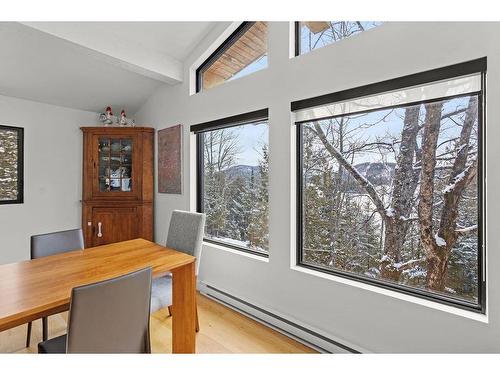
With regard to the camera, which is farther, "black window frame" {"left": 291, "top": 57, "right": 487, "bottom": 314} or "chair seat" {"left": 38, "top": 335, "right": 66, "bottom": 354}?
"black window frame" {"left": 291, "top": 57, "right": 487, "bottom": 314}

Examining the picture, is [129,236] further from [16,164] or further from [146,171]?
[16,164]

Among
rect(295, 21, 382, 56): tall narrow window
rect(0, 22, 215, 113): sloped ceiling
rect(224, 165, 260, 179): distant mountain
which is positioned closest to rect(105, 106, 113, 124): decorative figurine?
rect(0, 22, 215, 113): sloped ceiling

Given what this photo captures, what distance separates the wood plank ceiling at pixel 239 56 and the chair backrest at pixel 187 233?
4.64 feet

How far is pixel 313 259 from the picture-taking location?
1961 millimetres

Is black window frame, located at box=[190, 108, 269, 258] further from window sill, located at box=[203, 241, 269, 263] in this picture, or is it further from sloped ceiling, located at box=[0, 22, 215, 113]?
sloped ceiling, located at box=[0, 22, 215, 113]

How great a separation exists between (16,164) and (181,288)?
277 centimetres

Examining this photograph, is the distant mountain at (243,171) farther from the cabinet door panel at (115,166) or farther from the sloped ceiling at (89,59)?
the cabinet door panel at (115,166)

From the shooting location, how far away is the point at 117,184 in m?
3.38

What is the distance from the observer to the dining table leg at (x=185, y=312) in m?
1.65

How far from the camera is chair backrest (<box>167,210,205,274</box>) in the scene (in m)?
2.01

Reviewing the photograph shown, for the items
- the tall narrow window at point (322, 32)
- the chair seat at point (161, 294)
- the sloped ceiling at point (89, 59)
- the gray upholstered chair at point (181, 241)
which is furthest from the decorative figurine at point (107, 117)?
the tall narrow window at point (322, 32)

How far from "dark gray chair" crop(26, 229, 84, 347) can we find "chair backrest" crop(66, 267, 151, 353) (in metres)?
1.01
